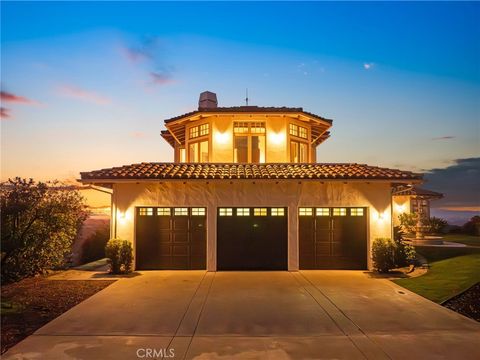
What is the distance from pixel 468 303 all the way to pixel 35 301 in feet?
37.1

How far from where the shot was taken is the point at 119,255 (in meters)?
13.3

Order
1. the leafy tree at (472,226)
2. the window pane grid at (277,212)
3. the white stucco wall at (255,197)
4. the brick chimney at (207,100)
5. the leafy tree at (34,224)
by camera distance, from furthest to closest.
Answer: the leafy tree at (472,226), the brick chimney at (207,100), the window pane grid at (277,212), the white stucco wall at (255,197), the leafy tree at (34,224)

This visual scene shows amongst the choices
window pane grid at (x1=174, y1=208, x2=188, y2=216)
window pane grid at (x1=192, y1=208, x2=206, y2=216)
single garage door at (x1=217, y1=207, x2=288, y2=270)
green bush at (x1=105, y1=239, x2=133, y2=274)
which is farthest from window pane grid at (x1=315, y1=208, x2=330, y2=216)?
green bush at (x1=105, y1=239, x2=133, y2=274)

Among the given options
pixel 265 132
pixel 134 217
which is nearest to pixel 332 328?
pixel 134 217

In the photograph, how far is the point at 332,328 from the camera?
740 cm

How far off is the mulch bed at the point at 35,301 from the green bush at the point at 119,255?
113 centimetres

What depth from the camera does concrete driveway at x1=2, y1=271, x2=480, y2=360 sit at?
245 inches

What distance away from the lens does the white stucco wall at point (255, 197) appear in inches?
555

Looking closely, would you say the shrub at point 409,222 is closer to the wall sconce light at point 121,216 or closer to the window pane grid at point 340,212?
the window pane grid at point 340,212

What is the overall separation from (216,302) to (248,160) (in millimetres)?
9147

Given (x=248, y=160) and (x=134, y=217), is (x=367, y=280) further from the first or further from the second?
(x=134, y=217)

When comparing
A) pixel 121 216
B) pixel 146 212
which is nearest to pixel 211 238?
pixel 146 212

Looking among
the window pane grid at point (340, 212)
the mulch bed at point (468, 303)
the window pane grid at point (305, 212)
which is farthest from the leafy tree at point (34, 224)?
the mulch bed at point (468, 303)

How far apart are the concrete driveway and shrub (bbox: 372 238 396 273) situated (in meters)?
1.95
